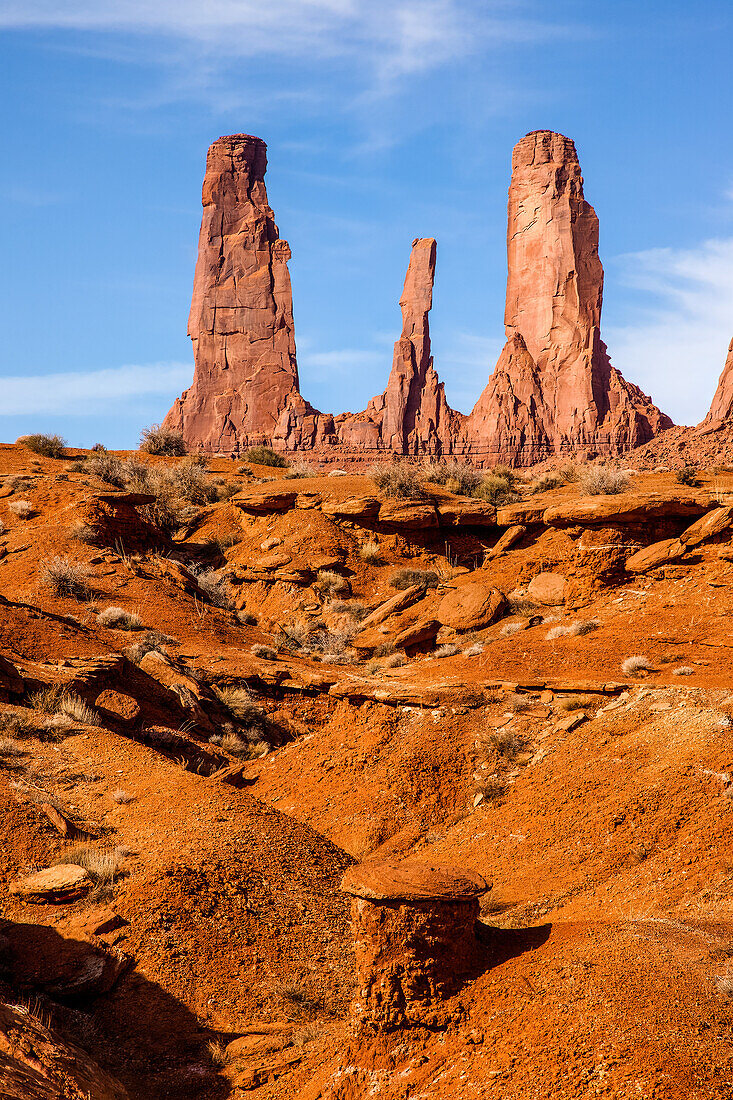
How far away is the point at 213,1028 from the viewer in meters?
Answer: 6.94

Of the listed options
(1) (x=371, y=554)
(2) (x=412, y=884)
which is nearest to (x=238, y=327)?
(1) (x=371, y=554)

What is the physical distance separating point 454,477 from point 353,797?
746 inches

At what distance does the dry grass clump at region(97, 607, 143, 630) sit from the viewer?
55.6 feet

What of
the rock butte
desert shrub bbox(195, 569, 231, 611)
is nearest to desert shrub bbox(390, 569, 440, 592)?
desert shrub bbox(195, 569, 231, 611)

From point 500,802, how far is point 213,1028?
5.19m

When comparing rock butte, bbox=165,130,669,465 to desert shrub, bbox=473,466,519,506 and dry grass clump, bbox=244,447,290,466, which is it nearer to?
dry grass clump, bbox=244,447,290,466

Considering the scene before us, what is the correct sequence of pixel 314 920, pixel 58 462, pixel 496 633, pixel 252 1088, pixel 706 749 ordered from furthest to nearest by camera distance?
pixel 58 462
pixel 496 633
pixel 706 749
pixel 314 920
pixel 252 1088

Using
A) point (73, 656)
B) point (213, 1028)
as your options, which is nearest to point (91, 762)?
point (73, 656)

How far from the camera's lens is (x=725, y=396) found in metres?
61.2

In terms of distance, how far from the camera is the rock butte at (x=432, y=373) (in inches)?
2835

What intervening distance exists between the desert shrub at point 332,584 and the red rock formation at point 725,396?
48398 millimetres

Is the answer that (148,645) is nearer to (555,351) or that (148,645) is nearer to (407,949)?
(407,949)

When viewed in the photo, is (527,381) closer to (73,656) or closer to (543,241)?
(543,241)

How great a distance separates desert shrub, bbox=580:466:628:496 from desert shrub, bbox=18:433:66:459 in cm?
2004
